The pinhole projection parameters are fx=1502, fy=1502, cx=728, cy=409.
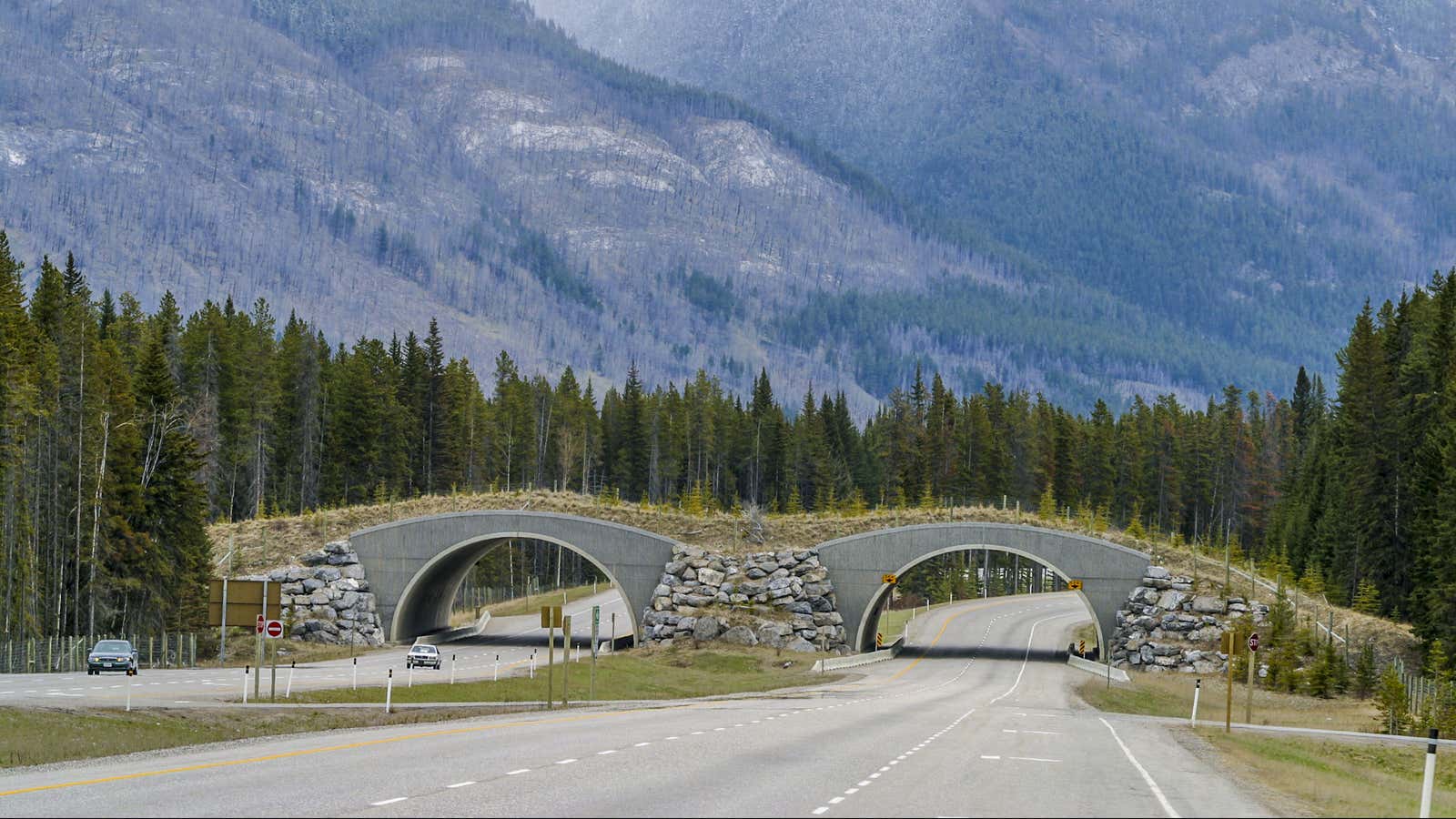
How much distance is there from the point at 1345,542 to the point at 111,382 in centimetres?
6973

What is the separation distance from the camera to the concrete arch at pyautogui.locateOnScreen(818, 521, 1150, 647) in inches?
2906

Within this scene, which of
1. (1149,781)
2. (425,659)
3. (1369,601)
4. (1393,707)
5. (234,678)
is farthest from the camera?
(1369,601)

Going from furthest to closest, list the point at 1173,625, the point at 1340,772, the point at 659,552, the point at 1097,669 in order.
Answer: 1. the point at 659,552
2. the point at 1097,669
3. the point at 1173,625
4. the point at 1340,772

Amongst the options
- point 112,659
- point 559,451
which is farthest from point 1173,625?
point 559,451

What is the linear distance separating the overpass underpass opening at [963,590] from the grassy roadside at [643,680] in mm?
10038

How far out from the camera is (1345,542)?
90.6 metres

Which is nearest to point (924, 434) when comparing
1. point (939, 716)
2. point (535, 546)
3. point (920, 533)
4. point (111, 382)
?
point (535, 546)

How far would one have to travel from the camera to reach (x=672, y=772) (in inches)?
921

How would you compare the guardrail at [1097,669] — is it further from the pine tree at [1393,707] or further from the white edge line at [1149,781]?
the white edge line at [1149,781]

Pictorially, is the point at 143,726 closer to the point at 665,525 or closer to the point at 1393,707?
the point at 1393,707

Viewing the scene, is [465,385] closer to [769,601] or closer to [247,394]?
[247,394]

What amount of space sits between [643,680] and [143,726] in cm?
3014

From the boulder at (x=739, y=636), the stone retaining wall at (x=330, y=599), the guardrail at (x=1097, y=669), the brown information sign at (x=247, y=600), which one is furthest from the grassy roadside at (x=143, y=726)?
the stone retaining wall at (x=330, y=599)

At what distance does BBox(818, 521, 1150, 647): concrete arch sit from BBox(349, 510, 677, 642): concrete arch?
9.33m
